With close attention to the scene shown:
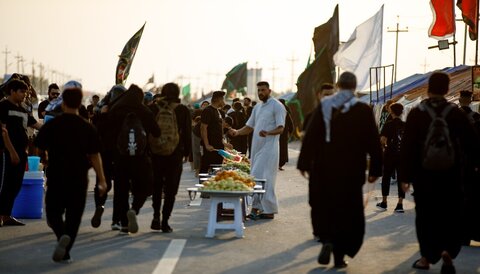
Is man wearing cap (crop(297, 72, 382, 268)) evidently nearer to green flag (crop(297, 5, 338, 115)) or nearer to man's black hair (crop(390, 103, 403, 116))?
green flag (crop(297, 5, 338, 115))

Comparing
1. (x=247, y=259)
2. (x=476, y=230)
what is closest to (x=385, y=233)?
(x=476, y=230)

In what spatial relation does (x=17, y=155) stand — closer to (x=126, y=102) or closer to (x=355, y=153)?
(x=126, y=102)

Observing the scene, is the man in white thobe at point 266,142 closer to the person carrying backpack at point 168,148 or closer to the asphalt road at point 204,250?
the asphalt road at point 204,250

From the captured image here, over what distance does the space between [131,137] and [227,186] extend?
1422 millimetres

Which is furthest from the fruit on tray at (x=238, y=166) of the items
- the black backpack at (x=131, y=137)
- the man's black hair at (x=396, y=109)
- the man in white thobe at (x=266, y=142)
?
the black backpack at (x=131, y=137)

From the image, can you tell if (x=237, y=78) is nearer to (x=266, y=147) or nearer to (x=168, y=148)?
(x=266, y=147)

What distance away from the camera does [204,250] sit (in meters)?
12.0

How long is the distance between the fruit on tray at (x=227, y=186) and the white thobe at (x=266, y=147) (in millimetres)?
1941

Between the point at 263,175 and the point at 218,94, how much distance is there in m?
3.64

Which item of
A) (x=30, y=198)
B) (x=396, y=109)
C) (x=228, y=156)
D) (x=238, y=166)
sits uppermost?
(x=396, y=109)

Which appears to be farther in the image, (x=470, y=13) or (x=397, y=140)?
(x=470, y=13)

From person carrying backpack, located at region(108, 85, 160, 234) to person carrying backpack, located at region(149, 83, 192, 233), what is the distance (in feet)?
1.05

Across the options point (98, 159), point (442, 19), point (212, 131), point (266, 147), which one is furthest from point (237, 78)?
point (98, 159)

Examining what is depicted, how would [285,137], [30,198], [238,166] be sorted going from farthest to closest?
[285,137]
[238,166]
[30,198]
